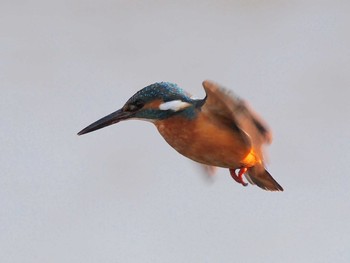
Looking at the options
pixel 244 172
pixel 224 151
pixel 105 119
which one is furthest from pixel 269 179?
pixel 105 119

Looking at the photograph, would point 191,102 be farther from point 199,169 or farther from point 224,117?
point 199,169

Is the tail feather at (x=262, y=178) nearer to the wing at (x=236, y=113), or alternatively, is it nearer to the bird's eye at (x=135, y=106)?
the wing at (x=236, y=113)

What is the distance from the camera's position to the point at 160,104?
3.94ft

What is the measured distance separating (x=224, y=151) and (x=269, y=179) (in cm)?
14

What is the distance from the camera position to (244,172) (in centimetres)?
132

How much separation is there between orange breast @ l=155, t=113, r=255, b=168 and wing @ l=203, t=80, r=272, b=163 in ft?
0.05

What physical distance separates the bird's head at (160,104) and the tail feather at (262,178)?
0.16m

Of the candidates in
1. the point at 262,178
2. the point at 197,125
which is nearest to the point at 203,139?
the point at 197,125

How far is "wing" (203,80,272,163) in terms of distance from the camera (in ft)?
3.74

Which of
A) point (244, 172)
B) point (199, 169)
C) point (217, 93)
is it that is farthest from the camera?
point (199, 169)

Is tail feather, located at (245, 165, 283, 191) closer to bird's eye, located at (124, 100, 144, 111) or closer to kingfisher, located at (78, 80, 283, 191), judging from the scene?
kingfisher, located at (78, 80, 283, 191)

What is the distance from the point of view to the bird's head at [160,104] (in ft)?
3.93

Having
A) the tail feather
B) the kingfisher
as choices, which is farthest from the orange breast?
the tail feather

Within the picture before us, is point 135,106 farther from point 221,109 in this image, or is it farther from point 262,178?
point 262,178
